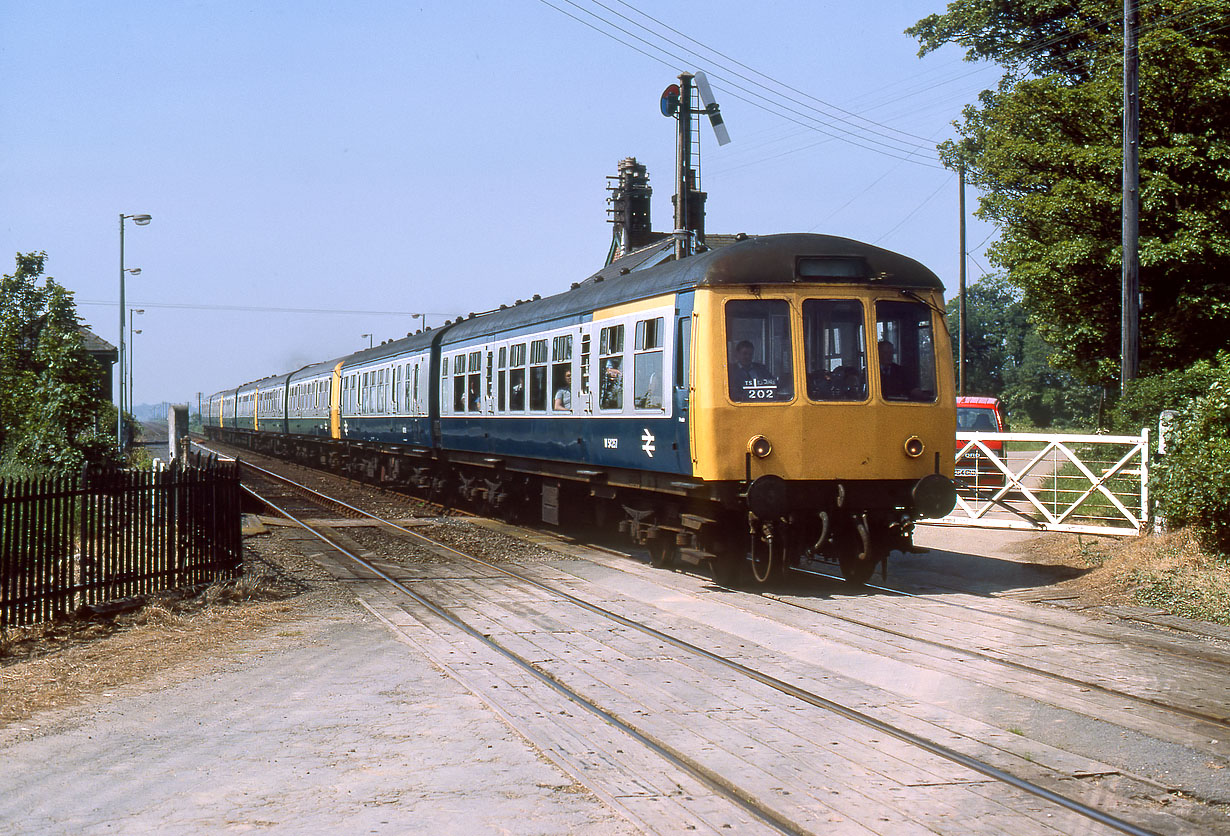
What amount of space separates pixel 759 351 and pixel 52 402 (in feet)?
41.6

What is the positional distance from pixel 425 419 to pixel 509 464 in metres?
5.51

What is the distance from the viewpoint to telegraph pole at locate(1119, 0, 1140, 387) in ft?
61.9

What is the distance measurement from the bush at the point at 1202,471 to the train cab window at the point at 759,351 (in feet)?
14.2

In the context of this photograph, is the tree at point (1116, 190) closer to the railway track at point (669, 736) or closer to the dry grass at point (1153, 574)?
the dry grass at point (1153, 574)

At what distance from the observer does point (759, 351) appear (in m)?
11.6

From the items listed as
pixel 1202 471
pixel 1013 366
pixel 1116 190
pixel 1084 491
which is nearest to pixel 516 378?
pixel 1084 491

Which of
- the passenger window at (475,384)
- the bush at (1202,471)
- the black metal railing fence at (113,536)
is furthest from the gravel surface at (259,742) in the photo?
the passenger window at (475,384)

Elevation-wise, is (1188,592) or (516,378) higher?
(516,378)

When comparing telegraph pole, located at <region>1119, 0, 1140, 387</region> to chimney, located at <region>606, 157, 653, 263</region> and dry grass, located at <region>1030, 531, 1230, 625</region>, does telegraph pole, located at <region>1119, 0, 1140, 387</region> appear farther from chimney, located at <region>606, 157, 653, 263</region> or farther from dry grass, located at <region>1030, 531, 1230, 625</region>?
chimney, located at <region>606, 157, 653, 263</region>

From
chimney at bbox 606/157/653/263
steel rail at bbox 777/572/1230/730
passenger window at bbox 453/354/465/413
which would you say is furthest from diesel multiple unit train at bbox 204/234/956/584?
chimney at bbox 606/157/653/263

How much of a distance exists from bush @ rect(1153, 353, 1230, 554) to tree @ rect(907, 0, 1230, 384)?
10.5 metres

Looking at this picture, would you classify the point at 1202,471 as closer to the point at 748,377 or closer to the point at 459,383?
the point at 748,377

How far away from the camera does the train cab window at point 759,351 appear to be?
1149cm

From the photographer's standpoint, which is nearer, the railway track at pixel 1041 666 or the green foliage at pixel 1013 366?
the railway track at pixel 1041 666
